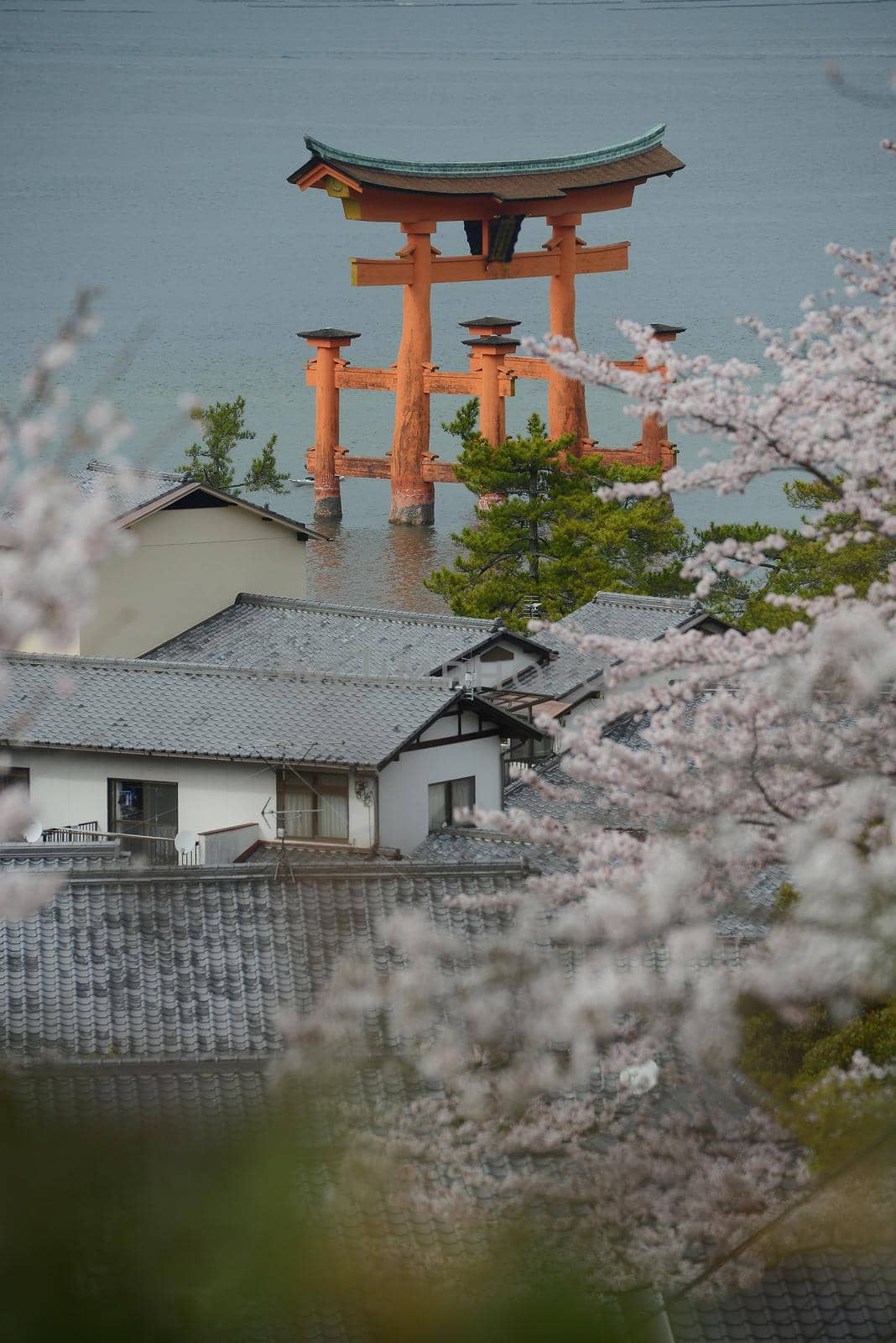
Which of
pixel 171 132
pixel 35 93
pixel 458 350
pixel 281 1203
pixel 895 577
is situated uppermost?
pixel 35 93

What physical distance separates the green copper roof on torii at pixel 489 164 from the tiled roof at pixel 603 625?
13.4 m

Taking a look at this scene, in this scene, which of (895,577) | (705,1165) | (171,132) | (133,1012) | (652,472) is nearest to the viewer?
(895,577)

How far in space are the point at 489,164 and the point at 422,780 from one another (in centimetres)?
2115

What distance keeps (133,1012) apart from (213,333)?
2792 inches

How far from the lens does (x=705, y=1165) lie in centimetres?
558

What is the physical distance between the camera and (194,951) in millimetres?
11461

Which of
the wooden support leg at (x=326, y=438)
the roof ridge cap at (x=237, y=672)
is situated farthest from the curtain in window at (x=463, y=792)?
the wooden support leg at (x=326, y=438)

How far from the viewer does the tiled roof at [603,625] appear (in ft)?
62.9

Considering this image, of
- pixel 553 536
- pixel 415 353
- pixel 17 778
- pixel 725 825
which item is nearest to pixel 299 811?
pixel 17 778

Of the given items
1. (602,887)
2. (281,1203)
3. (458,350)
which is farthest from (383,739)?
(458,350)

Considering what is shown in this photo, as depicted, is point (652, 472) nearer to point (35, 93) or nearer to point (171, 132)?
point (171, 132)

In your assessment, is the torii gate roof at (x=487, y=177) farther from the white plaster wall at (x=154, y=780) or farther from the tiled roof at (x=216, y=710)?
the white plaster wall at (x=154, y=780)

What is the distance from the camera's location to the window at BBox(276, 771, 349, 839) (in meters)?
14.9

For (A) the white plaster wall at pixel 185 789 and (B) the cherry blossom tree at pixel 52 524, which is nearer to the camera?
(B) the cherry blossom tree at pixel 52 524
